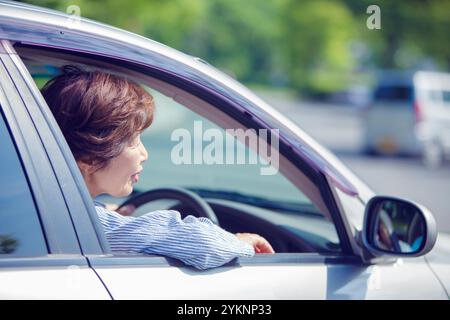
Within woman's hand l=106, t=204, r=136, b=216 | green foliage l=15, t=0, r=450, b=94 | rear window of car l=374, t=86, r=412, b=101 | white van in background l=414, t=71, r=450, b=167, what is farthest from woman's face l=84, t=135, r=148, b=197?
green foliage l=15, t=0, r=450, b=94

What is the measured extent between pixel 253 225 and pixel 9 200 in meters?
1.23

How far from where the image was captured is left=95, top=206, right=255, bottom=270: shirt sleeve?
2.22 m

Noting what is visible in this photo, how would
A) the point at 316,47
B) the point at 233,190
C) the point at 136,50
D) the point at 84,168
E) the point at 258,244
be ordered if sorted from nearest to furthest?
the point at 136,50
the point at 84,168
the point at 258,244
the point at 233,190
the point at 316,47

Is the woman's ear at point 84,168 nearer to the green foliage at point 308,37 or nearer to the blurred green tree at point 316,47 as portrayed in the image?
the green foliage at point 308,37

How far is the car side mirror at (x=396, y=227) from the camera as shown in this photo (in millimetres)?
2350

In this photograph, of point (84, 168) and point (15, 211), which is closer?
point (15, 211)

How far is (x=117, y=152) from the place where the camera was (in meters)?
2.35

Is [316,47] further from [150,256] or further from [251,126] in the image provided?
[150,256]

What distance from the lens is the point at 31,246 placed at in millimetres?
1999

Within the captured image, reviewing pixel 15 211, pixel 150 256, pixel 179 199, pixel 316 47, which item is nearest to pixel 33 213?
pixel 15 211

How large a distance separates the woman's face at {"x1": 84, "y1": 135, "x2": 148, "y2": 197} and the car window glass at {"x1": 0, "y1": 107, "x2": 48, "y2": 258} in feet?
1.18

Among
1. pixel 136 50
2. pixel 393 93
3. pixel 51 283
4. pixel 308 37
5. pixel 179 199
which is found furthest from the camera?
pixel 308 37

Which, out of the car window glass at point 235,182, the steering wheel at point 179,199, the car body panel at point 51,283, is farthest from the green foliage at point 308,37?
the car body panel at point 51,283

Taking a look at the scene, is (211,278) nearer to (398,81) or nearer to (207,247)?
(207,247)
